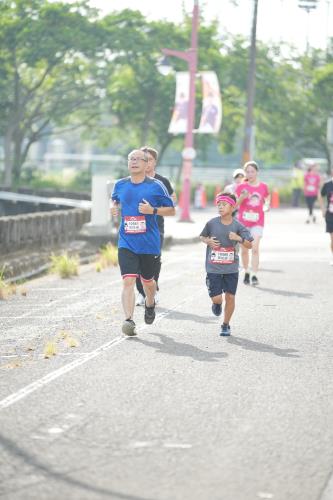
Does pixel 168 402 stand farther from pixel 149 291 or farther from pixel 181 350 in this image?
pixel 149 291

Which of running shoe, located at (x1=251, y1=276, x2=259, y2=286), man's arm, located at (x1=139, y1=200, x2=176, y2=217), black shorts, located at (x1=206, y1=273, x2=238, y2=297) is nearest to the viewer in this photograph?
man's arm, located at (x1=139, y1=200, x2=176, y2=217)

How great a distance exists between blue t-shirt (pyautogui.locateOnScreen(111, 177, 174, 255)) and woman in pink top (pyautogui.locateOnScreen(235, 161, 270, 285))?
5.78 metres

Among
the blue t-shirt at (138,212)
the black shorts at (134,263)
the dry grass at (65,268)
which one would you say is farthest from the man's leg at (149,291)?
the dry grass at (65,268)

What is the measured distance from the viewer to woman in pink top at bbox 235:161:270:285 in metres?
18.3

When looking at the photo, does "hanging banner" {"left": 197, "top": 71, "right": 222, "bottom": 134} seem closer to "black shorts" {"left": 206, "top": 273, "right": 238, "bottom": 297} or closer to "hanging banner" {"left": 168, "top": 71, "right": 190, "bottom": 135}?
"hanging banner" {"left": 168, "top": 71, "right": 190, "bottom": 135}

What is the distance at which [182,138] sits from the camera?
5947 centimetres

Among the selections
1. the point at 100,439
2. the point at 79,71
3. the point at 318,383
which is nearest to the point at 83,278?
the point at 318,383

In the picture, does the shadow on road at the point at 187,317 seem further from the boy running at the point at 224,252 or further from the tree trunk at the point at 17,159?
the tree trunk at the point at 17,159

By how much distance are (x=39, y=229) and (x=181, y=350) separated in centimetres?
1026

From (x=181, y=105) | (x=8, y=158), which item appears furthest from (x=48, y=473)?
(x=8, y=158)

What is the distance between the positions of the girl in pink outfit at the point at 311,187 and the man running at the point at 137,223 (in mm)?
25347

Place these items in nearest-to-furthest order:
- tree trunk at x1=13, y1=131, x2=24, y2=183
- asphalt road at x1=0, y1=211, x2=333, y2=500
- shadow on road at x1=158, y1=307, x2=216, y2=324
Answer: asphalt road at x1=0, y1=211, x2=333, y2=500
shadow on road at x1=158, y1=307, x2=216, y2=324
tree trunk at x1=13, y1=131, x2=24, y2=183

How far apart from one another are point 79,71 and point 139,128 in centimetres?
665

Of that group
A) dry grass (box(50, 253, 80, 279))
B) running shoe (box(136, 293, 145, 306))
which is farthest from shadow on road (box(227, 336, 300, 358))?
dry grass (box(50, 253, 80, 279))
